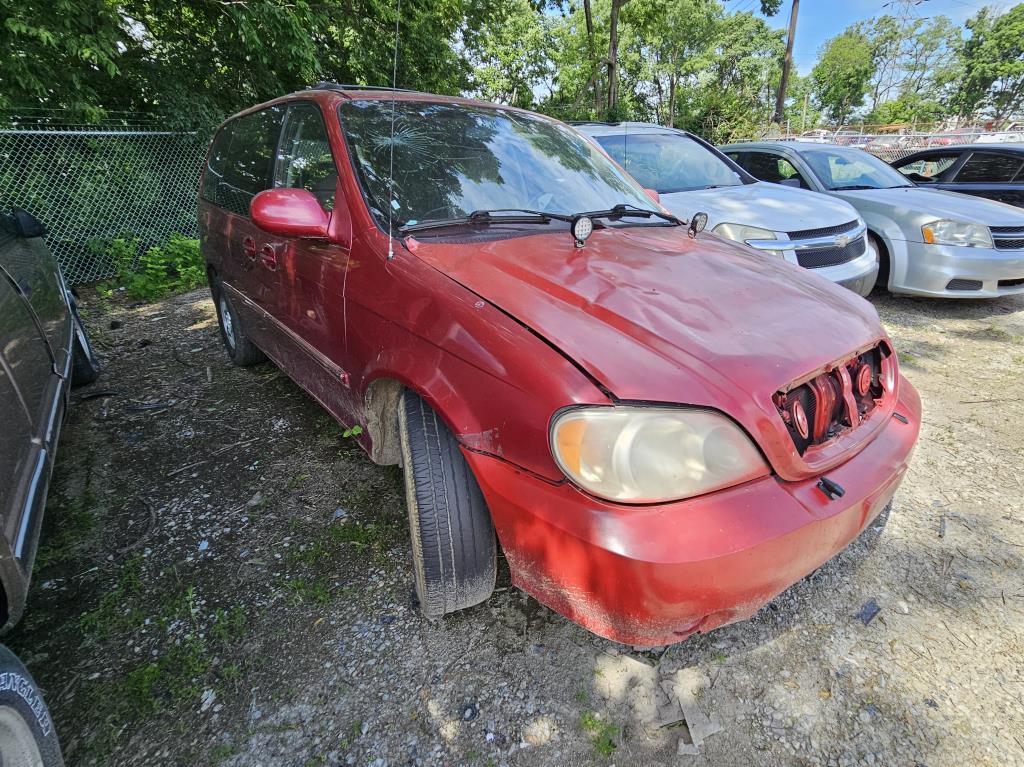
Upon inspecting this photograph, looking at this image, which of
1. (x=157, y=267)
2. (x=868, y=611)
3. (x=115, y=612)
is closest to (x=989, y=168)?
(x=868, y=611)

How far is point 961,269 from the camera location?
4.73 meters

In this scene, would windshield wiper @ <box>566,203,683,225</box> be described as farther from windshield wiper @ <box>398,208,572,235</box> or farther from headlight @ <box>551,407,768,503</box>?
headlight @ <box>551,407,768,503</box>

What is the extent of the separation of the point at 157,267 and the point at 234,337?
11.7ft

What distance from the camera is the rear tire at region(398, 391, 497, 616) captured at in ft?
5.50

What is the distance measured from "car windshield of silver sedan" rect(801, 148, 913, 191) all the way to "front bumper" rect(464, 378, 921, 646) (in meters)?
5.66

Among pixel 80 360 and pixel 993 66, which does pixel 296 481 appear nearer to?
pixel 80 360

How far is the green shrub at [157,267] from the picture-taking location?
6301 millimetres

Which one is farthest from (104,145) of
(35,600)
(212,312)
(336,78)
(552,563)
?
(552,563)

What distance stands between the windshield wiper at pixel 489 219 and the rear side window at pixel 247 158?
1.37 metres

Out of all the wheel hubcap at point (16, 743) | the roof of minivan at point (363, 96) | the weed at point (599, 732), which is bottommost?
the weed at point (599, 732)

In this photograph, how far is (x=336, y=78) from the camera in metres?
9.62

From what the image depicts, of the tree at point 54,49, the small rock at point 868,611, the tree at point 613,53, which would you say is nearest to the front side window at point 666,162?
the small rock at point 868,611

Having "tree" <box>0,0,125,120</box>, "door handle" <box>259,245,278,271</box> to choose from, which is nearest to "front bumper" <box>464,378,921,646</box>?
"door handle" <box>259,245,278,271</box>

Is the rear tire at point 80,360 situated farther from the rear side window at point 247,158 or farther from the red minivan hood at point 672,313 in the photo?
the red minivan hood at point 672,313
